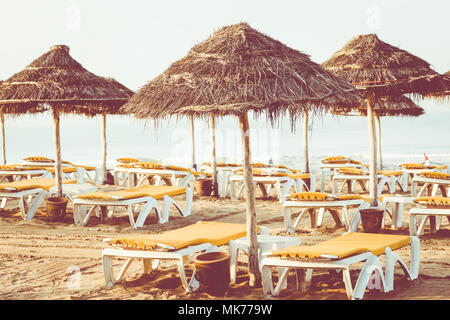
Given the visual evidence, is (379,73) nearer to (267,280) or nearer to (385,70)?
(385,70)

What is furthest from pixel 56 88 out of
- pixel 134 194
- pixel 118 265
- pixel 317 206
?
pixel 317 206

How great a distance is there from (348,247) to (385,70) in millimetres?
3501

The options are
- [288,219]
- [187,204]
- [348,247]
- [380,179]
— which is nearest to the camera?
[348,247]

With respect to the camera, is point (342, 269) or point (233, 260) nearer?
point (342, 269)

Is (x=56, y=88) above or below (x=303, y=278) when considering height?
above

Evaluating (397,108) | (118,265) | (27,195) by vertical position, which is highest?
(397,108)

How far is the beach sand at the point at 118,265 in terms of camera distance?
404 cm

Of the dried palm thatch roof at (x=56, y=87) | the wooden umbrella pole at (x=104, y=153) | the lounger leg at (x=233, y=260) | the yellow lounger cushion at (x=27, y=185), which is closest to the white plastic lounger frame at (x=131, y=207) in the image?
the yellow lounger cushion at (x=27, y=185)

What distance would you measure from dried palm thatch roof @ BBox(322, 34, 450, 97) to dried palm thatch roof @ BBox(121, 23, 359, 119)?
2.50m

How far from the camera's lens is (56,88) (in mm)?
7695

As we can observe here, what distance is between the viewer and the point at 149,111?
4.24 m

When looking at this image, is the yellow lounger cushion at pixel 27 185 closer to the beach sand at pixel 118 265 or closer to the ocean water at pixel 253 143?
the beach sand at pixel 118 265

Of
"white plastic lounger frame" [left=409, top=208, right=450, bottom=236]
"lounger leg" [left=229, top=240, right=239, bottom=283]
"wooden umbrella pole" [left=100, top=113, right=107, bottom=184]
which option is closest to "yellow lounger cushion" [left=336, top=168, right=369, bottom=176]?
"white plastic lounger frame" [left=409, top=208, right=450, bottom=236]

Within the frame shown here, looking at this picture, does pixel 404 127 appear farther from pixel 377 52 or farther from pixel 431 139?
pixel 377 52
